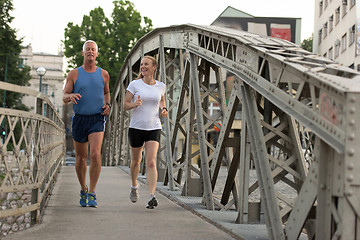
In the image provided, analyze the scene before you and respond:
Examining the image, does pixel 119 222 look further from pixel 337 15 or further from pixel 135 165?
pixel 337 15

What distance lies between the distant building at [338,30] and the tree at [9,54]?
799 inches

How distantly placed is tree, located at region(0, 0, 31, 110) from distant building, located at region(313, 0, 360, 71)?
66.6 feet

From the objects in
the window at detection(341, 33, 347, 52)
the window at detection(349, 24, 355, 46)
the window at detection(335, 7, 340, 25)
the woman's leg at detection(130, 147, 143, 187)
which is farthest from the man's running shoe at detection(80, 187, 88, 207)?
the window at detection(335, 7, 340, 25)

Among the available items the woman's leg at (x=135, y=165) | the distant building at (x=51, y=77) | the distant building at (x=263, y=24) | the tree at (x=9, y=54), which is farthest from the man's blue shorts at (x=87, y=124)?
the distant building at (x=51, y=77)

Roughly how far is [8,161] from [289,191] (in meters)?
11.4

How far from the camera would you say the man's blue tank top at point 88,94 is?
7.86 meters

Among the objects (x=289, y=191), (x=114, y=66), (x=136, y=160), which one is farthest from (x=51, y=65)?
(x=136, y=160)

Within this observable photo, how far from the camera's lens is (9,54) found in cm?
4528

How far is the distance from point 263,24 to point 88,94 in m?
55.8

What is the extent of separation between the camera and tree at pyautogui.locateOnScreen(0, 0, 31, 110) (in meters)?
43.7

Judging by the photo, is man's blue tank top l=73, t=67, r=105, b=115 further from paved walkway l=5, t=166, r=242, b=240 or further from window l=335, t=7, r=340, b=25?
window l=335, t=7, r=340, b=25

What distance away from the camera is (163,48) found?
12289 mm

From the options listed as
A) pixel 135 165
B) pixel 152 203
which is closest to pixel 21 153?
pixel 152 203

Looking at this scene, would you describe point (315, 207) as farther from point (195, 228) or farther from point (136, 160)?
point (136, 160)
